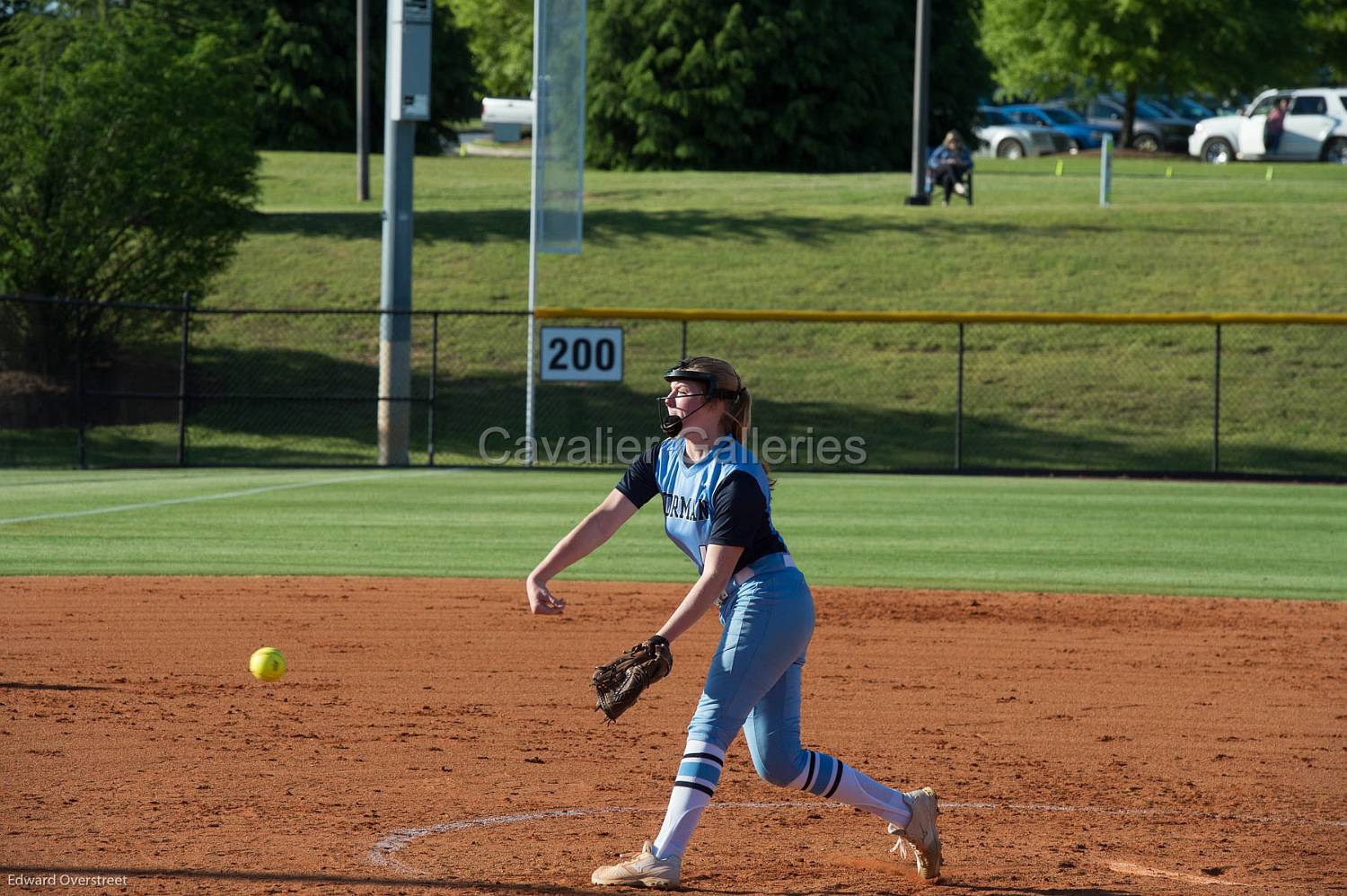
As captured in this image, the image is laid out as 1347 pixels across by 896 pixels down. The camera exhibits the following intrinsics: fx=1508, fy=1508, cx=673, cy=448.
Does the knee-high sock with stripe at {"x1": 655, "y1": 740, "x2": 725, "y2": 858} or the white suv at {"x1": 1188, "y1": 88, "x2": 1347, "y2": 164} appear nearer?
the knee-high sock with stripe at {"x1": 655, "y1": 740, "x2": 725, "y2": 858}

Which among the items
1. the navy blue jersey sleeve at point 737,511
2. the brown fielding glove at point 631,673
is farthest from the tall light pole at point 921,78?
the brown fielding glove at point 631,673

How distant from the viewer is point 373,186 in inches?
1644

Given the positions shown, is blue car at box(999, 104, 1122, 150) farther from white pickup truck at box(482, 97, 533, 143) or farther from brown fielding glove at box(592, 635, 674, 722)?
brown fielding glove at box(592, 635, 674, 722)

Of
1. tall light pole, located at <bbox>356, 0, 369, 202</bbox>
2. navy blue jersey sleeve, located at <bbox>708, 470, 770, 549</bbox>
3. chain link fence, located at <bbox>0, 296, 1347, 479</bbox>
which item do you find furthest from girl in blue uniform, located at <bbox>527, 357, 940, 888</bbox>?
tall light pole, located at <bbox>356, 0, 369, 202</bbox>

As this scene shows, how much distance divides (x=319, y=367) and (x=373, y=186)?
16.8 metres

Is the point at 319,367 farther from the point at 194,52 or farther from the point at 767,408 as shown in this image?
the point at 767,408

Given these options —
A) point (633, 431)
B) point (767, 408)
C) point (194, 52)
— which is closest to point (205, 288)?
point (194, 52)

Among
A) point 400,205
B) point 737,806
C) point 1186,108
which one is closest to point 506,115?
point 400,205

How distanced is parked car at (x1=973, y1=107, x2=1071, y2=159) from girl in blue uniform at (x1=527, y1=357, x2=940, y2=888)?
49751 millimetres

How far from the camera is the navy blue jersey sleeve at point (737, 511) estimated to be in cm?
498

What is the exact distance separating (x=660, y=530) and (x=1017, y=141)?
4112 cm

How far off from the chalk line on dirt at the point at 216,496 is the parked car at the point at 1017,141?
37.3 metres

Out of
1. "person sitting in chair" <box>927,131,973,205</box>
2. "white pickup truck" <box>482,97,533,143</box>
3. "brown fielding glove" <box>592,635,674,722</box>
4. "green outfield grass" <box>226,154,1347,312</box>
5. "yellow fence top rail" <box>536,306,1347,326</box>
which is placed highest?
"person sitting in chair" <box>927,131,973,205</box>

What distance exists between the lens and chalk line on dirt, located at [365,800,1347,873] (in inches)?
222
